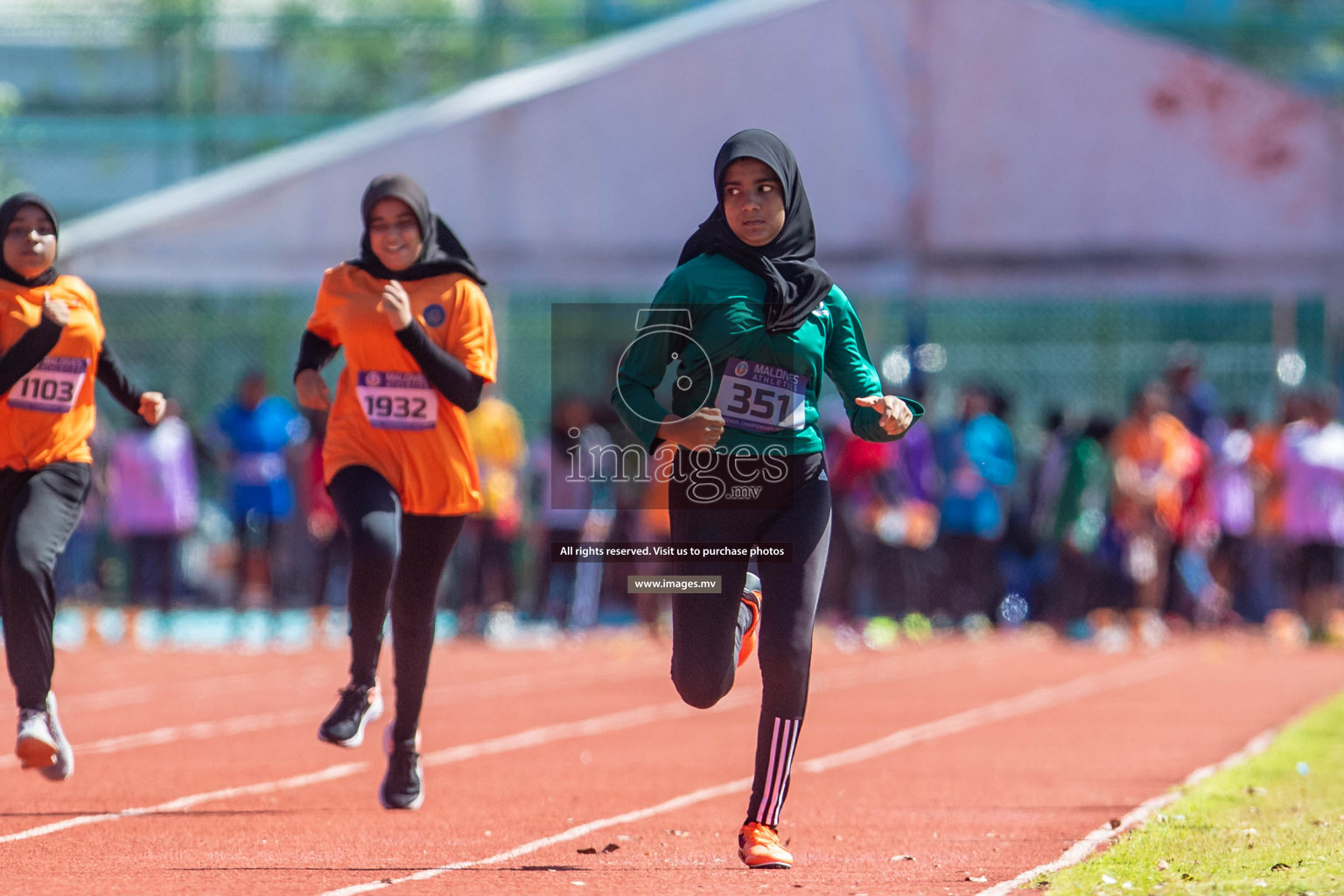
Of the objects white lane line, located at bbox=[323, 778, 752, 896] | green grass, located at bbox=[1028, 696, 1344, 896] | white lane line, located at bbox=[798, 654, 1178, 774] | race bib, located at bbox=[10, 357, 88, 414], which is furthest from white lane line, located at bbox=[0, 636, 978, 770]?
green grass, located at bbox=[1028, 696, 1344, 896]

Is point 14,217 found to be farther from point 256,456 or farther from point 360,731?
point 256,456

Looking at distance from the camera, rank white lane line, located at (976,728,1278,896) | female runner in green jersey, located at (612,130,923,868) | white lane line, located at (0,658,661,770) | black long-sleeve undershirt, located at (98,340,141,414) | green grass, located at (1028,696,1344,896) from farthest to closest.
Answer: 1. white lane line, located at (0,658,661,770)
2. black long-sleeve undershirt, located at (98,340,141,414)
3. female runner in green jersey, located at (612,130,923,868)
4. white lane line, located at (976,728,1278,896)
5. green grass, located at (1028,696,1344,896)

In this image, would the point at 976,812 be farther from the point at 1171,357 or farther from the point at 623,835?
the point at 1171,357

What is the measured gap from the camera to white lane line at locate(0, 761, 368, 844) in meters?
7.31

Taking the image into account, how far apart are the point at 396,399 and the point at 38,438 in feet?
4.00

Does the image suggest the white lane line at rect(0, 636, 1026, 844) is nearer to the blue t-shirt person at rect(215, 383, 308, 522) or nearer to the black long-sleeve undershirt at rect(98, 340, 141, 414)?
the black long-sleeve undershirt at rect(98, 340, 141, 414)

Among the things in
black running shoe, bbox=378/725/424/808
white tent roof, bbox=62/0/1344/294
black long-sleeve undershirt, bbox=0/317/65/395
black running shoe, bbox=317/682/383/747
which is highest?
white tent roof, bbox=62/0/1344/294

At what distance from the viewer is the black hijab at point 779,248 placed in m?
6.35

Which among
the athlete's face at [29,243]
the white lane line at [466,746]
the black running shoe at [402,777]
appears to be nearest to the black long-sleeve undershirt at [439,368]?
the athlete's face at [29,243]

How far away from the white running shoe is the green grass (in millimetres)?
3198

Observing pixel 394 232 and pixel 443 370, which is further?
pixel 394 232

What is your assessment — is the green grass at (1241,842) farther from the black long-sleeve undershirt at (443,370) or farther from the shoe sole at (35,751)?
the shoe sole at (35,751)

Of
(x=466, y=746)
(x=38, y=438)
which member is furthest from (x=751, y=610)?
(x=466, y=746)

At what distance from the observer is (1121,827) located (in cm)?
762
